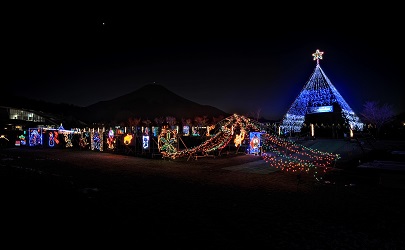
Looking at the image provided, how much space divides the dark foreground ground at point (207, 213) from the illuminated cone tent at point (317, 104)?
72.0 feet

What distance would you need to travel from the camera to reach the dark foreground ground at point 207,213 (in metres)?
4.05

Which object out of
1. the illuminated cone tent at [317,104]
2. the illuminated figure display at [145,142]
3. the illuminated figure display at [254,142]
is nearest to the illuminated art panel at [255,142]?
the illuminated figure display at [254,142]

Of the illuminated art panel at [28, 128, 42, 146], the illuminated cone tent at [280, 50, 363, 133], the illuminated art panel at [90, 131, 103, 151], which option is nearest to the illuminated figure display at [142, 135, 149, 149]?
the illuminated art panel at [90, 131, 103, 151]

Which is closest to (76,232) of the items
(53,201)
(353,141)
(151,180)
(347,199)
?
(53,201)

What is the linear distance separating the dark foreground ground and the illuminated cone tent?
21.9m

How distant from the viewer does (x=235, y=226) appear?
15.1 feet

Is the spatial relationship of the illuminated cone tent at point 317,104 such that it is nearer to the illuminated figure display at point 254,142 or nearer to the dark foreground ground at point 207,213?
the illuminated figure display at point 254,142

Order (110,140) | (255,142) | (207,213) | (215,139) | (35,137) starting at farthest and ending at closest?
(35,137)
(110,140)
(255,142)
(215,139)
(207,213)

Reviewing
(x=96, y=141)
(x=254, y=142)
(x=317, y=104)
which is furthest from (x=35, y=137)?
(x=317, y=104)

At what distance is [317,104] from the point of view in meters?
31.1

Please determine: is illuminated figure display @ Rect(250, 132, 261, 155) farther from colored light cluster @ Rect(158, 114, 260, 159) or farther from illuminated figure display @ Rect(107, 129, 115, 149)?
illuminated figure display @ Rect(107, 129, 115, 149)

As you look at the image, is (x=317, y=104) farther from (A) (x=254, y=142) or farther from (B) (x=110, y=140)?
(B) (x=110, y=140)

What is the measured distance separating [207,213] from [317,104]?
29.8 meters

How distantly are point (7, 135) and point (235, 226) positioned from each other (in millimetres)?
36364
